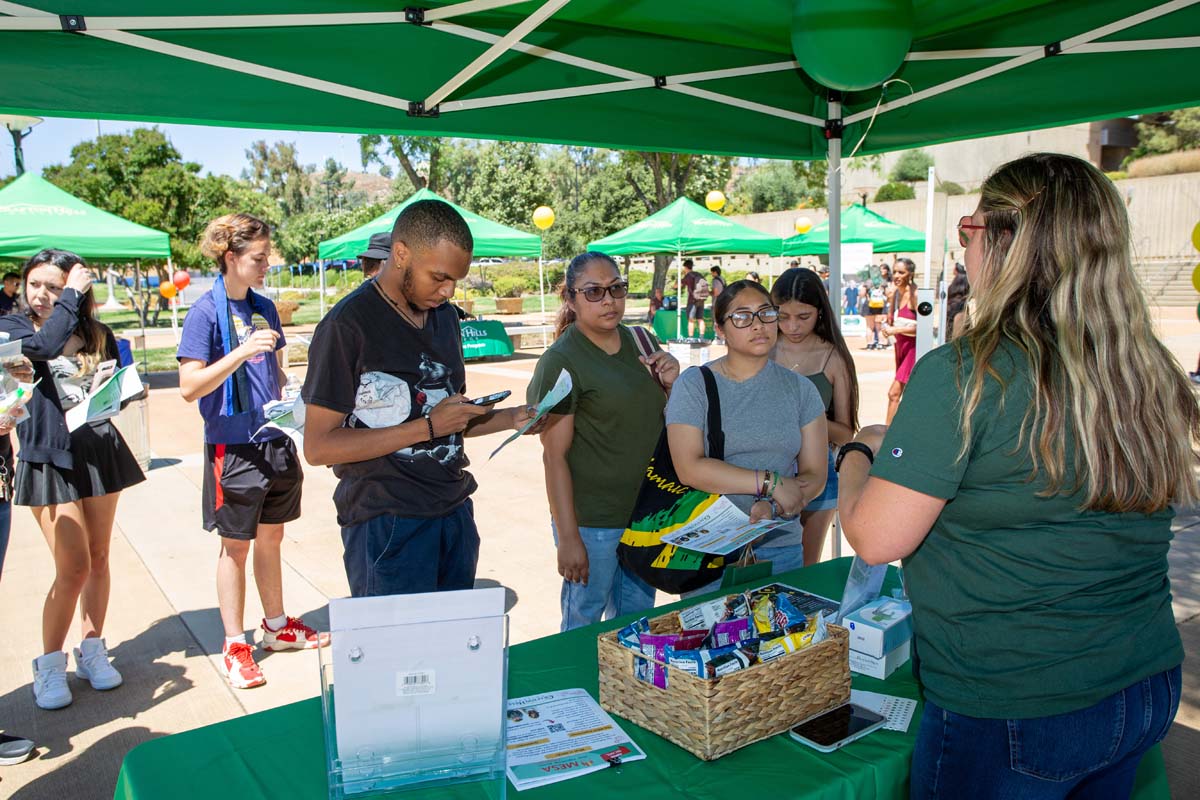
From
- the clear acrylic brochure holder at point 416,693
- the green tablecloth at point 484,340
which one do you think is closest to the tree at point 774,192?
the green tablecloth at point 484,340

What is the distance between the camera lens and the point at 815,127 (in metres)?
4.23

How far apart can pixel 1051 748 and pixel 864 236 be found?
15635 millimetres

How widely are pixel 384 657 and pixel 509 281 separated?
3936 cm

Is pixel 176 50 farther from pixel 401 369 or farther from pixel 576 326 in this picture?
pixel 576 326

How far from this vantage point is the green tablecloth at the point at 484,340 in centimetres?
1477

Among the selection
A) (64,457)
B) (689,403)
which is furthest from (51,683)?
(689,403)

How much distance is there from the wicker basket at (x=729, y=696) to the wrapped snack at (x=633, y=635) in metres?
0.02

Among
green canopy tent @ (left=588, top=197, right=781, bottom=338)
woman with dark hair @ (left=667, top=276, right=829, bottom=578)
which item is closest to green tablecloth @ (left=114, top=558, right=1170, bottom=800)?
woman with dark hair @ (left=667, top=276, right=829, bottom=578)

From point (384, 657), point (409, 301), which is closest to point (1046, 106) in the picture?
point (409, 301)

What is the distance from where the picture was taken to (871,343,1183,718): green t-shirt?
1271 mm

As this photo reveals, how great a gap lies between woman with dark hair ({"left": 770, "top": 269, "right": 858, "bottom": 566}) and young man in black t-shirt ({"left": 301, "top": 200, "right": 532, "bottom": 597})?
167cm

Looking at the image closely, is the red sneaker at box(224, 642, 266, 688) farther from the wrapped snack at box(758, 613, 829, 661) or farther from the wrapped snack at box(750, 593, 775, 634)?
the wrapped snack at box(758, 613, 829, 661)

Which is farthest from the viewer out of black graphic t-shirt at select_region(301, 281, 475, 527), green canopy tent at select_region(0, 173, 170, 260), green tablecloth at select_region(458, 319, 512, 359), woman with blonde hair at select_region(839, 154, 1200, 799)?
green tablecloth at select_region(458, 319, 512, 359)

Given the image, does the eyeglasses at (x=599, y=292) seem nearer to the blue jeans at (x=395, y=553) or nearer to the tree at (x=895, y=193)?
the blue jeans at (x=395, y=553)
